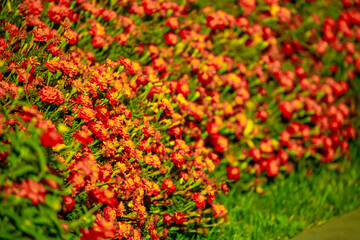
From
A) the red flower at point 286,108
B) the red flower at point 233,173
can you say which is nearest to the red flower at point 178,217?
the red flower at point 233,173

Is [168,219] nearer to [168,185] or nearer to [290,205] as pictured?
[168,185]

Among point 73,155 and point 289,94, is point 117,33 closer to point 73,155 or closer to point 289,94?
point 73,155

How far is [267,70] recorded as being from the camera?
11.8ft

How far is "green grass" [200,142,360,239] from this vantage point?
275 centimetres

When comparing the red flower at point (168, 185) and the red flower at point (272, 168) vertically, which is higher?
the red flower at point (168, 185)

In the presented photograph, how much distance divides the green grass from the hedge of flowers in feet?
0.44

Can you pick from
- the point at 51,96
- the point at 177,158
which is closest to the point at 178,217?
the point at 177,158

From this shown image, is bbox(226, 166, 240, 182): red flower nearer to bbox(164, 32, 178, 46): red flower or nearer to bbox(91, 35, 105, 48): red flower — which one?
bbox(164, 32, 178, 46): red flower

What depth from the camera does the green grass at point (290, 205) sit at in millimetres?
2754

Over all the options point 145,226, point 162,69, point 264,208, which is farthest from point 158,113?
point 264,208

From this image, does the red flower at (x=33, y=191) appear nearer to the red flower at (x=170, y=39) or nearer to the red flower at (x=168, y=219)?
the red flower at (x=168, y=219)

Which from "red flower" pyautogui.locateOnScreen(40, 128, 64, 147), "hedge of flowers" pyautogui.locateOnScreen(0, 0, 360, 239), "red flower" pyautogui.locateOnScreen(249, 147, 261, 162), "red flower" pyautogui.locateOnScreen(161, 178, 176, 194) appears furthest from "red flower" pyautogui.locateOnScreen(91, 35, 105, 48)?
"red flower" pyautogui.locateOnScreen(249, 147, 261, 162)

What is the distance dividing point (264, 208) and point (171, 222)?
1.03 metres

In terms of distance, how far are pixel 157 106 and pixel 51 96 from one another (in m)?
0.77
